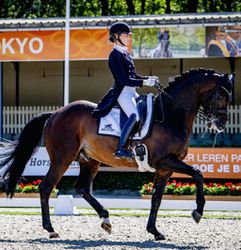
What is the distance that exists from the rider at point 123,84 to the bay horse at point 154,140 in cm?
29

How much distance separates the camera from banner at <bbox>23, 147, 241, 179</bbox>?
63.5 ft

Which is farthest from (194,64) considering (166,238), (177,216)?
(166,238)

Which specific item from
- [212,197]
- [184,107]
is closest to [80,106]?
[184,107]

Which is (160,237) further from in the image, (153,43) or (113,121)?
(153,43)

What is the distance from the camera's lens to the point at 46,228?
1084 centimetres

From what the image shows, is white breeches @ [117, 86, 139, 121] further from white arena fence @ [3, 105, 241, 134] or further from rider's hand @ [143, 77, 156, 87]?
white arena fence @ [3, 105, 241, 134]

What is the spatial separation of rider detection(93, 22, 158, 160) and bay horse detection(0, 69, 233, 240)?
A: 29 centimetres

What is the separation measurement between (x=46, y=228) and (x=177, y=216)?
4.48 m

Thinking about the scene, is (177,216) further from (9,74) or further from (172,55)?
(9,74)

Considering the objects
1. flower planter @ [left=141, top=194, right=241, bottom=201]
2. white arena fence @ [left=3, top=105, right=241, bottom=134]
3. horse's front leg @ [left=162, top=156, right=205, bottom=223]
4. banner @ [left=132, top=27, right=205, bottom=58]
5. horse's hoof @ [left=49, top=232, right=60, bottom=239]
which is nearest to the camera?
horse's front leg @ [left=162, top=156, right=205, bottom=223]

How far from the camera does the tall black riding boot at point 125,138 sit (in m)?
10.8

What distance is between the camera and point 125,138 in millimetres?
10867

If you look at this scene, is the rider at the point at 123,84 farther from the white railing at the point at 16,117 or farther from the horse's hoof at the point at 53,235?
the white railing at the point at 16,117

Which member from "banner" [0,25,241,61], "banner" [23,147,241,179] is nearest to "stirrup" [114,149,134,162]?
"banner" [23,147,241,179]
